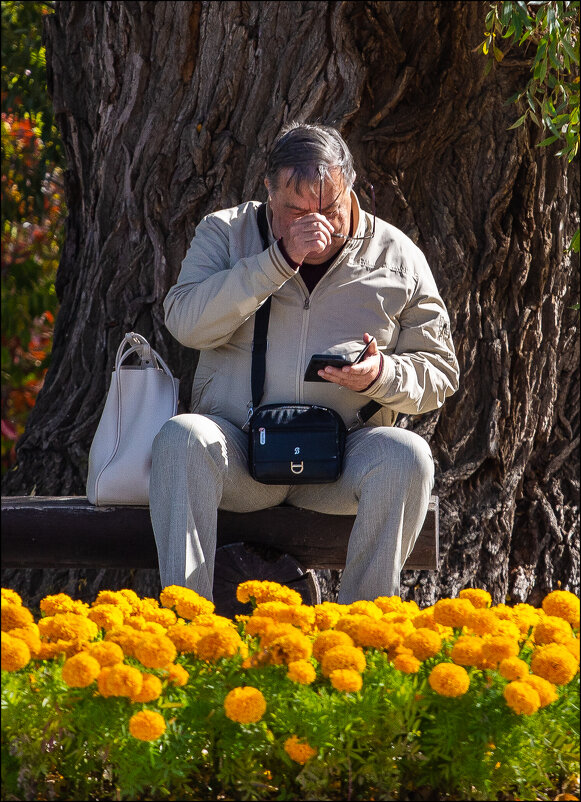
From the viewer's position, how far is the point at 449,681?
172 cm

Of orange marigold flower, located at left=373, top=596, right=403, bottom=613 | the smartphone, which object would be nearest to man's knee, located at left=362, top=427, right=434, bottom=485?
the smartphone

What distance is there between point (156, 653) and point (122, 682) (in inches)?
3.5

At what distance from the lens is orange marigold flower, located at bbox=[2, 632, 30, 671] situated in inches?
67.9

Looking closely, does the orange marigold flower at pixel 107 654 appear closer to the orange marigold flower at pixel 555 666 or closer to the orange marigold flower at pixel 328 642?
the orange marigold flower at pixel 328 642

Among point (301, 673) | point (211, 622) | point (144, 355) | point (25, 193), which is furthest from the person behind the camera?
point (25, 193)

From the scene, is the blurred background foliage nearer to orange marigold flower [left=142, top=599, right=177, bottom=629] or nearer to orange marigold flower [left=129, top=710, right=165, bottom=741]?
orange marigold flower [left=142, top=599, right=177, bottom=629]

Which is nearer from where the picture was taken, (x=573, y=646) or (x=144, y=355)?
(x=573, y=646)

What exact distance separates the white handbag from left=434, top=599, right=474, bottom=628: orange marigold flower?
123 centimetres

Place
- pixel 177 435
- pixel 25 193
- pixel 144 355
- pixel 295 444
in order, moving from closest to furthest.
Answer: pixel 177 435
pixel 295 444
pixel 144 355
pixel 25 193

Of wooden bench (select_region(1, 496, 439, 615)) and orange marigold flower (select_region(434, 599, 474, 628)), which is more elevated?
orange marigold flower (select_region(434, 599, 474, 628))

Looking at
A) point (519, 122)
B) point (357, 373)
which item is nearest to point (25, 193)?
point (519, 122)

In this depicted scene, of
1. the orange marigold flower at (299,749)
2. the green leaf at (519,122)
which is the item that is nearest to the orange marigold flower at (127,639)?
the orange marigold flower at (299,749)

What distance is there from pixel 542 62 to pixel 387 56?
2.27ft

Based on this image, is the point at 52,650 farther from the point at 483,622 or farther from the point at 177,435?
the point at 177,435
